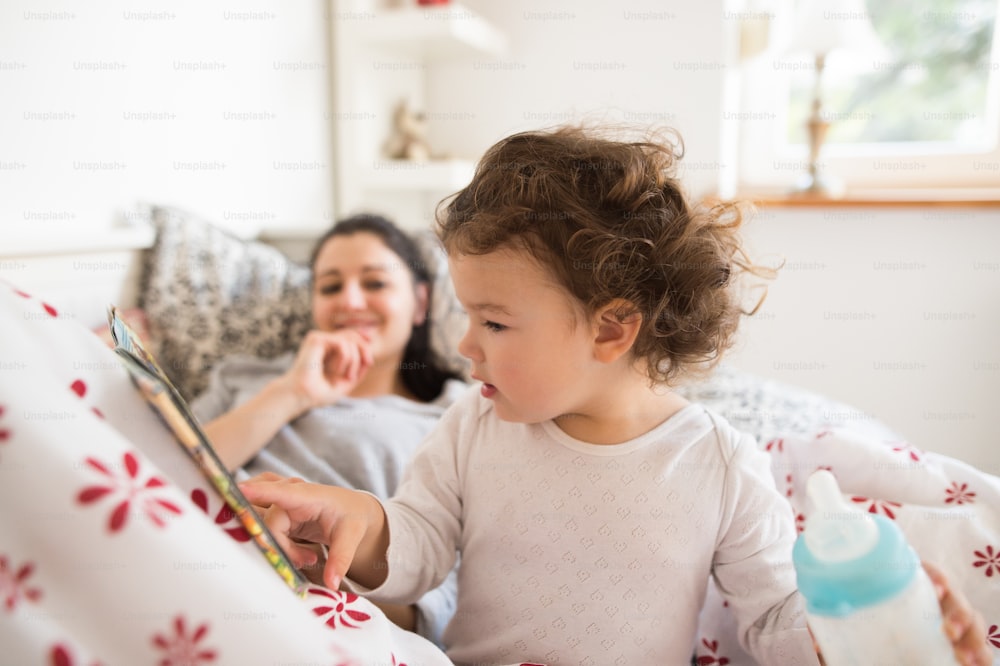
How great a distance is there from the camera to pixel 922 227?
2.03 metres

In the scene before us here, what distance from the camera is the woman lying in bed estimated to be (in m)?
1.12

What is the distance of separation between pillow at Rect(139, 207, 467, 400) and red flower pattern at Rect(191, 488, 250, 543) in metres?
0.94

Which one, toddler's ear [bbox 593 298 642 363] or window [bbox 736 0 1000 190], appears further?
window [bbox 736 0 1000 190]

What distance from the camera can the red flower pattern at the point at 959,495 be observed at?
909mm

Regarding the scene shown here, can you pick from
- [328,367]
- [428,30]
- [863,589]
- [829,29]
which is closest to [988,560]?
[863,589]

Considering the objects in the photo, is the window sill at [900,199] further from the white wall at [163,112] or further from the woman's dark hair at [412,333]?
the white wall at [163,112]

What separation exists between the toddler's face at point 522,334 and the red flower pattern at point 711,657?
13.0 inches

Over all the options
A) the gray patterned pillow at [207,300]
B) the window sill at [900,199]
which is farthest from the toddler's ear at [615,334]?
the window sill at [900,199]

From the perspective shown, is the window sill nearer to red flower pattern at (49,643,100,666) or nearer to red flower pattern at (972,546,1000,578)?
red flower pattern at (972,546,1000,578)

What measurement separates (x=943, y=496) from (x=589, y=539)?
18.5 inches

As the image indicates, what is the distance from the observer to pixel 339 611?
23.6 inches

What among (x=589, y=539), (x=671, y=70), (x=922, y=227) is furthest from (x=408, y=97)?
(x=589, y=539)

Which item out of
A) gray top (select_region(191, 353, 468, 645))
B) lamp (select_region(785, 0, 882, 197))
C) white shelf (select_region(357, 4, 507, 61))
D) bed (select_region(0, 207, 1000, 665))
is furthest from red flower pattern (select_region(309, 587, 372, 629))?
lamp (select_region(785, 0, 882, 197))

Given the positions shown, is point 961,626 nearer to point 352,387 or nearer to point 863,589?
point 863,589
